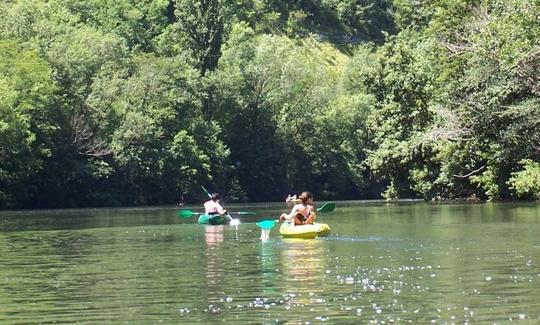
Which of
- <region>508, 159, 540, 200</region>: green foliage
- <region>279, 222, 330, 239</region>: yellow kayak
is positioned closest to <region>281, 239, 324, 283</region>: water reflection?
<region>279, 222, 330, 239</region>: yellow kayak

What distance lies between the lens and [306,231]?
34625 mm

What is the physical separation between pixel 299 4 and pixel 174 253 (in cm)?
14028

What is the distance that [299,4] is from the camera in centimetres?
16800

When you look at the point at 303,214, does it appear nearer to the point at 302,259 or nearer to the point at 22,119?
the point at 302,259

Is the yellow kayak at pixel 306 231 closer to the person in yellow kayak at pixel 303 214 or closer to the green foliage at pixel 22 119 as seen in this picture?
the person in yellow kayak at pixel 303 214

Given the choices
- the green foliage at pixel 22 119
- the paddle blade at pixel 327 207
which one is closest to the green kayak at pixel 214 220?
the paddle blade at pixel 327 207

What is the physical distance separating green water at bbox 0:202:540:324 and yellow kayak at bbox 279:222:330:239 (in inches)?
11.5

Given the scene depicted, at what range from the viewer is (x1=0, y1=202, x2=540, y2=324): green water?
1764 centimetres

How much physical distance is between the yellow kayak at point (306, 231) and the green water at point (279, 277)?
291 millimetres

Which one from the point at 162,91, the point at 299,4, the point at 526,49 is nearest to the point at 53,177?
the point at 162,91

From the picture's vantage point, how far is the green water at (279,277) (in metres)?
17.6

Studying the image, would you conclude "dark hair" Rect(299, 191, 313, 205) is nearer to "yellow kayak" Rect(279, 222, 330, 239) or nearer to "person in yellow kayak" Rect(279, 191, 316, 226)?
"person in yellow kayak" Rect(279, 191, 316, 226)

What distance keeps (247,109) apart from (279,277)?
8001 centimetres

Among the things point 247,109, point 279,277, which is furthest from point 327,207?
point 247,109
